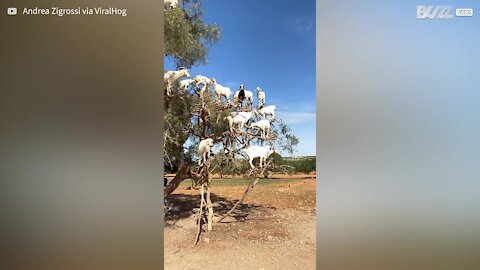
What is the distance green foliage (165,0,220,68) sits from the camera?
82.8 inches

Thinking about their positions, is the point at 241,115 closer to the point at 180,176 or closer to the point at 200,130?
the point at 200,130

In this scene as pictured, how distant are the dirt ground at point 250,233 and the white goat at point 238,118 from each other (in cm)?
122

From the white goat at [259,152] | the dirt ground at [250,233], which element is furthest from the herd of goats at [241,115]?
the dirt ground at [250,233]

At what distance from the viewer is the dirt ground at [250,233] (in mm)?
2594

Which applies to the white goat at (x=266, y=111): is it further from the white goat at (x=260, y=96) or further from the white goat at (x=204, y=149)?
the white goat at (x=204, y=149)

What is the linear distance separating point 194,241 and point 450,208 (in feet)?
7.51

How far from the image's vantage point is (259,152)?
2.87 m

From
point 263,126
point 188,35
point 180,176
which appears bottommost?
point 180,176

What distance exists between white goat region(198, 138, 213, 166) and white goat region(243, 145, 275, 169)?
1.26 feet

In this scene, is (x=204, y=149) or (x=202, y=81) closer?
(x=202, y=81)

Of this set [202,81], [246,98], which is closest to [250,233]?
[246,98]

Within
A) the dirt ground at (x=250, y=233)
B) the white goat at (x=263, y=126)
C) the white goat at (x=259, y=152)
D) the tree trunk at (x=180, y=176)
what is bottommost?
→ the dirt ground at (x=250, y=233)

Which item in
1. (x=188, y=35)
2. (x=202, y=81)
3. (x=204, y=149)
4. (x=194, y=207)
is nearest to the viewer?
(x=188, y=35)

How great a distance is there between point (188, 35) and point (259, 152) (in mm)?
1329
